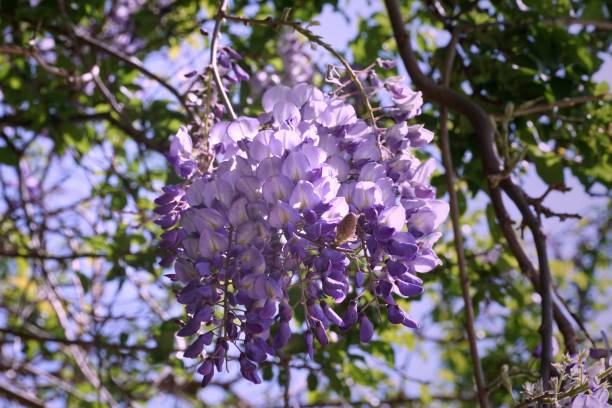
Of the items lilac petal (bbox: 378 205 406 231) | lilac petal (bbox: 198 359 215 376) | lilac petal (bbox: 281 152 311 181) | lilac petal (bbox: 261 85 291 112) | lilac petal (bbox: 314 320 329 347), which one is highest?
lilac petal (bbox: 261 85 291 112)

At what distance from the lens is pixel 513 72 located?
2.20m

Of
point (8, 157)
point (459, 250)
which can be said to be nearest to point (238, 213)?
point (459, 250)

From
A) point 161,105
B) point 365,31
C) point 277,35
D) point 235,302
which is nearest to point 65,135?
point 161,105

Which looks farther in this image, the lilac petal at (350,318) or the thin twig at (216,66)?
the thin twig at (216,66)

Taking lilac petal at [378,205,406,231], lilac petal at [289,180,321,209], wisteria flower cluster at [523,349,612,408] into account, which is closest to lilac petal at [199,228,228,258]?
A: lilac petal at [289,180,321,209]

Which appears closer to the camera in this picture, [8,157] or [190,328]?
[190,328]

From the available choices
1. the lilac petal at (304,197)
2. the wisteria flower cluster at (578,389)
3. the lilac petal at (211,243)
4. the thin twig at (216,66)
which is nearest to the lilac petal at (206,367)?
the lilac petal at (211,243)

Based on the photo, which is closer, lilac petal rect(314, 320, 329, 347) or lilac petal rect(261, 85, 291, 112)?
lilac petal rect(314, 320, 329, 347)

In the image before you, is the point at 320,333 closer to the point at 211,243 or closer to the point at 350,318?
the point at 350,318

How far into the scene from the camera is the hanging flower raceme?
3.37 feet

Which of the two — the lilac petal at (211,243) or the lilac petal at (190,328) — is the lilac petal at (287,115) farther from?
the lilac petal at (190,328)

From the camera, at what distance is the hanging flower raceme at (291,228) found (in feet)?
3.37

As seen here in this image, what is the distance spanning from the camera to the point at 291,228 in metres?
1.02

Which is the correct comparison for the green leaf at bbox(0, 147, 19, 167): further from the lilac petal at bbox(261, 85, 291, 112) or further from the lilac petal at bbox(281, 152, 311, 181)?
the lilac petal at bbox(281, 152, 311, 181)
